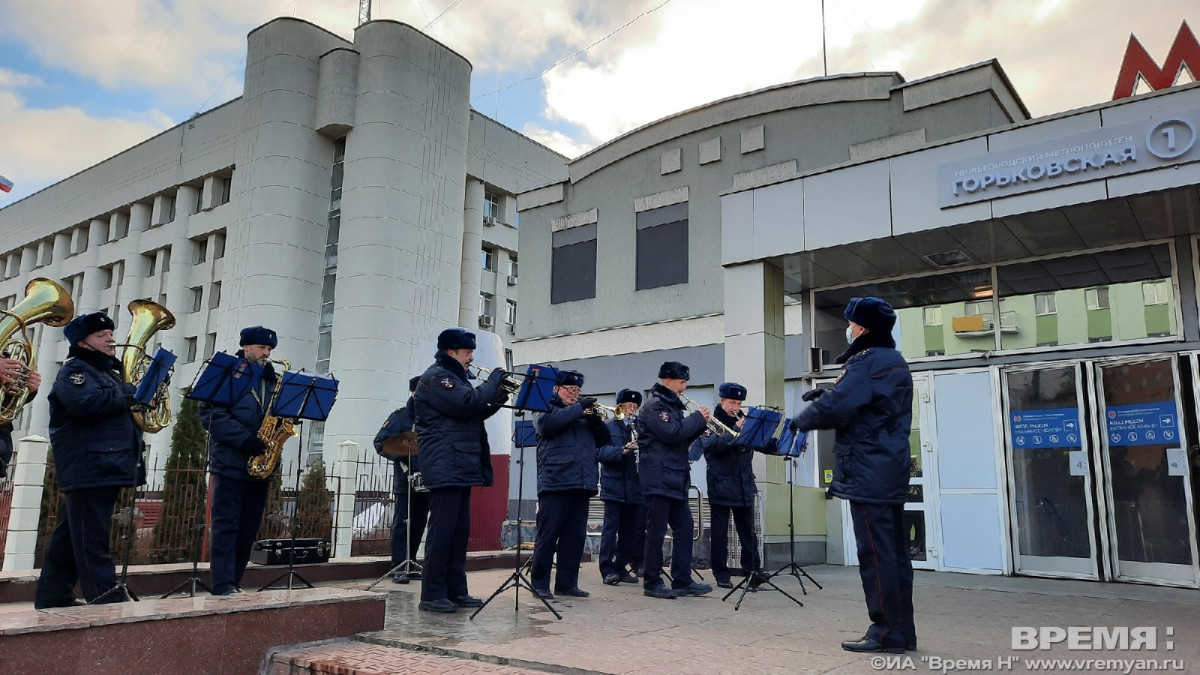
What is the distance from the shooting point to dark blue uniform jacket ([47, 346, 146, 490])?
521 centimetres

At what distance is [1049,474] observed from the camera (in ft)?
31.1

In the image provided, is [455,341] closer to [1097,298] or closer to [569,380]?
[569,380]

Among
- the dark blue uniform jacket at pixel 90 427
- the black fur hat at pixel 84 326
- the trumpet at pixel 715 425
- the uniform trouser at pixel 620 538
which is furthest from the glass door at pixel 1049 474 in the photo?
the black fur hat at pixel 84 326

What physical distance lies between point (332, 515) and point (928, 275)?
838 centimetres

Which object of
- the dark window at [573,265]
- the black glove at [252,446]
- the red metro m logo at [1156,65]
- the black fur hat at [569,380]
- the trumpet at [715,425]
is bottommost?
the black glove at [252,446]

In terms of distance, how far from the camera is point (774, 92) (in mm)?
15781

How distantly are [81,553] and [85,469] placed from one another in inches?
20.8

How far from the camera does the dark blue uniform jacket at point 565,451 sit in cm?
694

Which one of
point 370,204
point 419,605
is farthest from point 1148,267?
point 370,204

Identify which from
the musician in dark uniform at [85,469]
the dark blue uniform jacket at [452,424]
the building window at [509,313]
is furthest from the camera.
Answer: the building window at [509,313]

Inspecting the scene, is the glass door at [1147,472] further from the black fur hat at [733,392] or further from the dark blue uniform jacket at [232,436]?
the dark blue uniform jacket at [232,436]

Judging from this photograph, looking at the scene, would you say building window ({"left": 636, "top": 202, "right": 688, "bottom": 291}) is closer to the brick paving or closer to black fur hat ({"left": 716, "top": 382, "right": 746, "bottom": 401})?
black fur hat ({"left": 716, "top": 382, "right": 746, "bottom": 401})

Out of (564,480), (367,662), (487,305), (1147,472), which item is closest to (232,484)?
(367,662)

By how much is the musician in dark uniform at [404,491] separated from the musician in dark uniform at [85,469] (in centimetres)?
300
